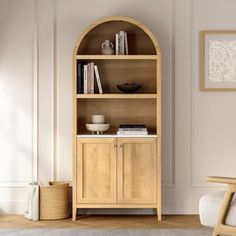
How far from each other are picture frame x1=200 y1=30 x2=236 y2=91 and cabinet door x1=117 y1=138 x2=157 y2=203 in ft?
2.74

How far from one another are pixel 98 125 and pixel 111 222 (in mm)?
857

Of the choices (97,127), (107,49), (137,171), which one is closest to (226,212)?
(137,171)

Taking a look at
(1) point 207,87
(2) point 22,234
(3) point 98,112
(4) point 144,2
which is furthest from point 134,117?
(2) point 22,234

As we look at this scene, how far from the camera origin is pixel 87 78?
17.3 feet

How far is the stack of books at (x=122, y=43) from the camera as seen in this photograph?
209 inches

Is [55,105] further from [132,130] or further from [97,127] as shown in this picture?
[132,130]

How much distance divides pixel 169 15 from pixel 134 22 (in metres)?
0.48

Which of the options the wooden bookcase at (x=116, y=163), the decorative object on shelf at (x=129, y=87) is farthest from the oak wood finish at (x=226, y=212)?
the decorative object on shelf at (x=129, y=87)

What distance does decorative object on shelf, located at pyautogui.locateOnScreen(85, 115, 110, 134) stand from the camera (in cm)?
525

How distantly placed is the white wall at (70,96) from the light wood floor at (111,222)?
244mm

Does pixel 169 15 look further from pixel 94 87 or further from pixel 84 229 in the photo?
pixel 84 229

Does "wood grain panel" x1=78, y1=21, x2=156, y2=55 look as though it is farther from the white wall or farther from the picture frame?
the picture frame

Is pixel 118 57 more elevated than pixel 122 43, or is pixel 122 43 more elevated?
pixel 122 43

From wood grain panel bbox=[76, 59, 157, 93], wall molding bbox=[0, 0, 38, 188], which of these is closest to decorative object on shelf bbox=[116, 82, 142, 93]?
wood grain panel bbox=[76, 59, 157, 93]
